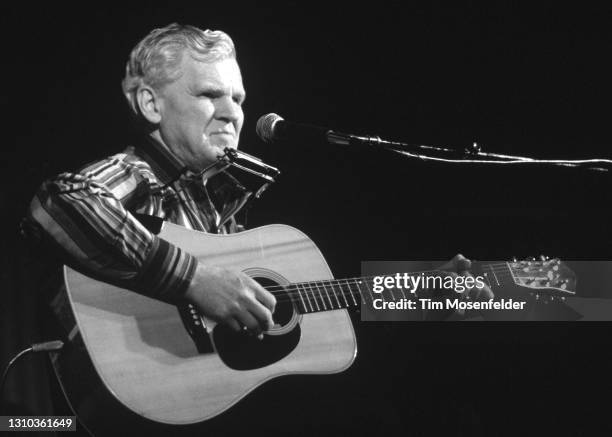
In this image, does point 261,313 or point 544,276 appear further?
point 544,276

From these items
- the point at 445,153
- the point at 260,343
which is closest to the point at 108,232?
the point at 260,343

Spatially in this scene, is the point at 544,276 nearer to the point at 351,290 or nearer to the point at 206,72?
the point at 351,290

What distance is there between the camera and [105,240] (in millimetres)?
1674

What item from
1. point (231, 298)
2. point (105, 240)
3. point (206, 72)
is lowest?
point (231, 298)

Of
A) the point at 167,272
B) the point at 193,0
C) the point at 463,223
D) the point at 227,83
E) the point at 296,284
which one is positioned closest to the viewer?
the point at 167,272

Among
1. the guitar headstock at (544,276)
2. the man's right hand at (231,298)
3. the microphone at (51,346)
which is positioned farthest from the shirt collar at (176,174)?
the guitar headstock at (544,276)

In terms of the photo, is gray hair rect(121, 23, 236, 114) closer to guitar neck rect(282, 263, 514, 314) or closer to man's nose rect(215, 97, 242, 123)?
man's nose rect(215, 97, 242, 123)

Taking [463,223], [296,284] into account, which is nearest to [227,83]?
[296,284]

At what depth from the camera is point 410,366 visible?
2469mm

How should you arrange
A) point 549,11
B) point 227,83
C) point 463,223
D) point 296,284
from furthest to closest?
point 549,11 → point 463,223 → point 227,83 → point 296,284

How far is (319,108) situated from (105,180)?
1.18m

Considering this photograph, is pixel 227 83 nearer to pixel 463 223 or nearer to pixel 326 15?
pixel 326 15

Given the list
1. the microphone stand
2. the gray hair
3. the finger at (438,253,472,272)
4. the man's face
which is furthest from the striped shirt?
the finger at (438,253,472,272)

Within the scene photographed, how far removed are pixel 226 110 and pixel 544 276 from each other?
1.23 metres
